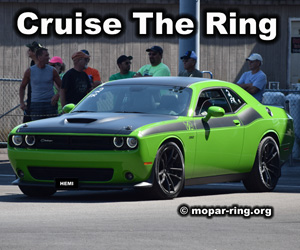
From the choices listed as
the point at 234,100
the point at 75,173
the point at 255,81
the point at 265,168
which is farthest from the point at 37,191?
the point at 255,81

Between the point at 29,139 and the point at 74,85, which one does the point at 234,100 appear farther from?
the point at 74,85

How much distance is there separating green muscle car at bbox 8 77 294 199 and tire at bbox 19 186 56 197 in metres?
0.01

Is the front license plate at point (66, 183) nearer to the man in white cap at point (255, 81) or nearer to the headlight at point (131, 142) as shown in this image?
the headlight at point (131, 142)

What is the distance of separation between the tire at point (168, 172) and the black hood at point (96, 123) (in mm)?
360

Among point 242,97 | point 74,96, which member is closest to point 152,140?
point 242,97

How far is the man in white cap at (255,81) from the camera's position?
51.2 feet

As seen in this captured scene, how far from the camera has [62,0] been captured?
933 inches

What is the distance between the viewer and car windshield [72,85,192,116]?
37.3 ft

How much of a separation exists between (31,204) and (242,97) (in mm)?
3415

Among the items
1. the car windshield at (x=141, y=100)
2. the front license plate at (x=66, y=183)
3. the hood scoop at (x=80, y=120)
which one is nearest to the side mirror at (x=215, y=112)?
the car windshield at (x=141, y=100)

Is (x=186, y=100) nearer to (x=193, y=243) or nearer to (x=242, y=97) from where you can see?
(x=242, y=97)

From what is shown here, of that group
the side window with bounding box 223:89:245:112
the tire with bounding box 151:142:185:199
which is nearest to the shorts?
the side window with bounding box 223:89:245:112

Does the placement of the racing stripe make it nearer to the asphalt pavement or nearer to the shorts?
the asphalt pavement

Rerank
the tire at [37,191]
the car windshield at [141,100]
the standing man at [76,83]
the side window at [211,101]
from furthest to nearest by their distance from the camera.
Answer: the standing man at [76,83] → the side window at [211,101] → the car windshield at [141,100] → the tire at [37,191]
